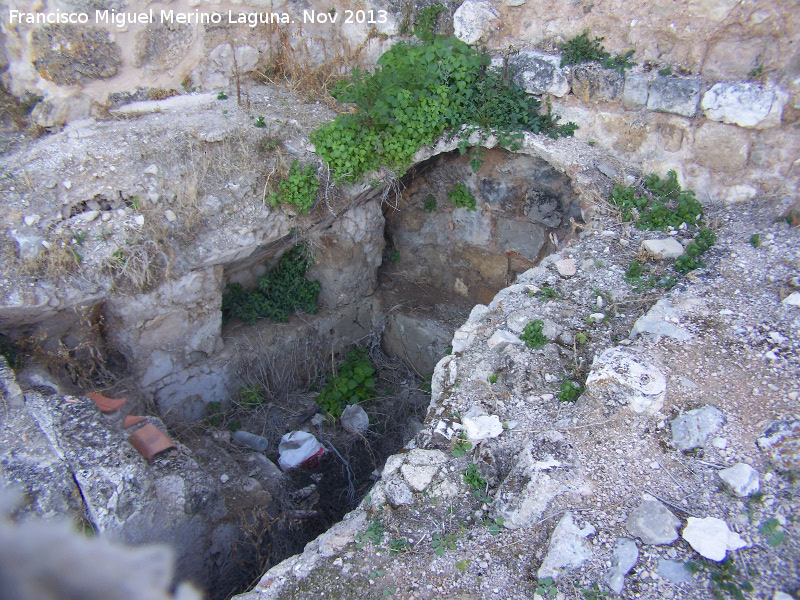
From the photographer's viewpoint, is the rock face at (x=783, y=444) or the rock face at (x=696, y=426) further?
the rock face at (x=696, y=426)

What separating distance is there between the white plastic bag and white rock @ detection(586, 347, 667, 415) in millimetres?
2438

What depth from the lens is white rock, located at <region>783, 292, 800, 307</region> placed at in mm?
2793

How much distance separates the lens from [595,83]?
3951 mm

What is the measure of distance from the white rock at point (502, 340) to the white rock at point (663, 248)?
1157mm

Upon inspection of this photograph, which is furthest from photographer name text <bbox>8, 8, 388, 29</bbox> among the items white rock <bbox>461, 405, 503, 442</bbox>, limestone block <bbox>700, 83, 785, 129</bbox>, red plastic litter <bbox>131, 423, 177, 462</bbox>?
white rock <bbox>461, 405, 503, 442</bbox>

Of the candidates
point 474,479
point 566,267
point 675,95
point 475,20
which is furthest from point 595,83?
point 474,479

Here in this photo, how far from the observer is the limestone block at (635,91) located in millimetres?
3791

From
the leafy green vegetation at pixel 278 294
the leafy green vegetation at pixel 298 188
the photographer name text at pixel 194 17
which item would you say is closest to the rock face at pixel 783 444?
the leafy green vegetation at pixel 298 188

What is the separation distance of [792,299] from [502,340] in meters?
1.55

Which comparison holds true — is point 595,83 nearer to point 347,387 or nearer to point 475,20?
point 475,20

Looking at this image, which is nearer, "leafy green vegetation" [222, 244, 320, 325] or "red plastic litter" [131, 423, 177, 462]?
"red plastic litter" [131, 423, 177, 462]

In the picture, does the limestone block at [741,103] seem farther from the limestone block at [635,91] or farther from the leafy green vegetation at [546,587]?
the leafy green vegetation at [546,587]

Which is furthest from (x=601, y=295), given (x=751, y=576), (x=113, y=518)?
(x=113, y=518)

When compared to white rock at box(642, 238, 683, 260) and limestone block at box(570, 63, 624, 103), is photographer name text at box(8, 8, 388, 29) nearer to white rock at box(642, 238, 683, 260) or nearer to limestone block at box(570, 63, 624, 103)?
limestone block at box(570, 63, 624, 103)
